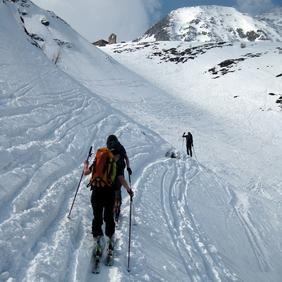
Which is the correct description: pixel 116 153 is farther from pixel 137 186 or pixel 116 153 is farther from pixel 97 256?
pixel 137 186

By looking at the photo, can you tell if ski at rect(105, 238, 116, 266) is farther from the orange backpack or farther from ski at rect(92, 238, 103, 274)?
the orange backpack

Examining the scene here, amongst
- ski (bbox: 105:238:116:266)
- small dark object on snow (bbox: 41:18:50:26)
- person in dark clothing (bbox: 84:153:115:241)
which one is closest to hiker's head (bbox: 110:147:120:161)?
person in dark clothing (bbox: 84:153:115:241)

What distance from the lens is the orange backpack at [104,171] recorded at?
6.66 meters

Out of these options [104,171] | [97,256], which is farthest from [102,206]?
[97,256]

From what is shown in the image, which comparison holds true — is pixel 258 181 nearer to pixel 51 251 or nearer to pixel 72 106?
pixel 72 106

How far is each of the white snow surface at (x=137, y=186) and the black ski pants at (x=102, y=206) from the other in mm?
514

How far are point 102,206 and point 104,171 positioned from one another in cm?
63

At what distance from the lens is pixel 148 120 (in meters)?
30.5

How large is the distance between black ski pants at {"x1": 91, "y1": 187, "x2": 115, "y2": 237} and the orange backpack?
0.40 ft

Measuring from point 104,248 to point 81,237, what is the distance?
2.28ft

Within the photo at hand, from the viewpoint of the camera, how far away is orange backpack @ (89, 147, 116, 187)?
6.66 m

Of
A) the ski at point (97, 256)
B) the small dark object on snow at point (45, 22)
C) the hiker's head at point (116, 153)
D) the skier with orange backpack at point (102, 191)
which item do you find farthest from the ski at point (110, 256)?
the small dark object on snow at point (45, 22)

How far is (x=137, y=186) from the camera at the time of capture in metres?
12.3

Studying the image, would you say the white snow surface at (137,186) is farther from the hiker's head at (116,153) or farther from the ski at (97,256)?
the hiker's head at (116,153)
